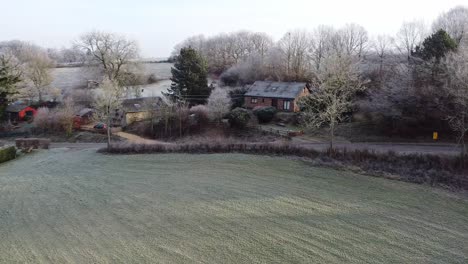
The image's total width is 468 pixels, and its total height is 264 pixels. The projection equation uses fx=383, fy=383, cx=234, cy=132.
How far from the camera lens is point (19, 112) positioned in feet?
164

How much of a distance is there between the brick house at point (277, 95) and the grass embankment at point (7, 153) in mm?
26358

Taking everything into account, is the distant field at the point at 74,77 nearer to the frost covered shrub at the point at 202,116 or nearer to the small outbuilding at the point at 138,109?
the small outbuilding at the point at 138,109

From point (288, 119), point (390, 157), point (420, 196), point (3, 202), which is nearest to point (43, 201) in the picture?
point (3, 202)

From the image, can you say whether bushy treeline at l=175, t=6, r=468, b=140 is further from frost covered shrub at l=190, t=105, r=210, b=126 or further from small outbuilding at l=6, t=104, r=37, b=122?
small outbuilding at l=6, t=104, r=37, b=122

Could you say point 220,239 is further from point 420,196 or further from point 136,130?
point 136,130

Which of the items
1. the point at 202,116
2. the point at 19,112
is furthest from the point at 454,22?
the point at 19,112

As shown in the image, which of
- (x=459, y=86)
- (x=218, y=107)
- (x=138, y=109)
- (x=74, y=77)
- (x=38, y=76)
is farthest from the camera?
(x=74, y=77)

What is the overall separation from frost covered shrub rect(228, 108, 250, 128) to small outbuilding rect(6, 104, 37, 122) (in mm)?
28072

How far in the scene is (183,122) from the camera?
40031mm

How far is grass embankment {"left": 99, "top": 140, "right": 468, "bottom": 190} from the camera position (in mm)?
22609

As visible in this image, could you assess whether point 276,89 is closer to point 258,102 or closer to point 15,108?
point 258,102

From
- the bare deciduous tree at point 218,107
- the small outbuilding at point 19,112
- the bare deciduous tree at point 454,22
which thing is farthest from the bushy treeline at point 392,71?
the small outbuilding at point 19,112

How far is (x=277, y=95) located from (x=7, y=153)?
92.9ft

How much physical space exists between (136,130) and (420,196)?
3054cm
